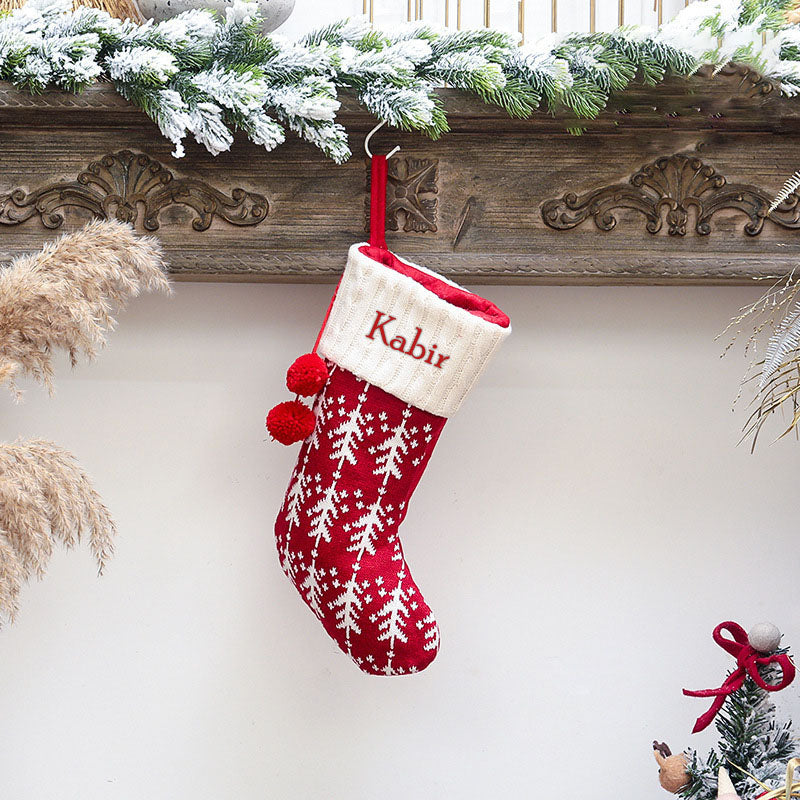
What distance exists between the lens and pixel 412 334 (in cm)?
98

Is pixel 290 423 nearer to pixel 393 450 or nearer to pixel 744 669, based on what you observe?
pixel 393 450

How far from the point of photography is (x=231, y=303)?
45.7 inches

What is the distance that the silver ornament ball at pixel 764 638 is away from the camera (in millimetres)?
958

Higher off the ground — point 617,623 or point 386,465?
point 386,465

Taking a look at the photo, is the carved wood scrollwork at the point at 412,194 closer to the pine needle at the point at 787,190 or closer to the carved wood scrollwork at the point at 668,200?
the carved wood scrollwork at the point at 668,200

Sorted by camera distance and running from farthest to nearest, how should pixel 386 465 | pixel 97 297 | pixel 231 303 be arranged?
pixel 231 303 → pixel 386 465 → pixel 97 297

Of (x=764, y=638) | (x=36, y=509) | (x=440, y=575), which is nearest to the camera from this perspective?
(x=36, y=509)

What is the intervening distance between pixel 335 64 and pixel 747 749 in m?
0.94

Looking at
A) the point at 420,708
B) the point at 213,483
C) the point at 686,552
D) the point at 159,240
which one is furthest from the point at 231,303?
the point at 686,552

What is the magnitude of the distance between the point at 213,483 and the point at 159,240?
35 cm

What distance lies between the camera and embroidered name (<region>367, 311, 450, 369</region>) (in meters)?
0.98

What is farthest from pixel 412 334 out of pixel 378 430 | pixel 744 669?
pixel 744 669

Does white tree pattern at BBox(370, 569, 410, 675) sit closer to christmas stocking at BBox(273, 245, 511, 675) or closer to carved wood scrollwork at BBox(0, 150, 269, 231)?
christmas stocking at BBox(273, 245, 511, 675)

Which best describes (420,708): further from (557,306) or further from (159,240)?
(159,240)
